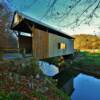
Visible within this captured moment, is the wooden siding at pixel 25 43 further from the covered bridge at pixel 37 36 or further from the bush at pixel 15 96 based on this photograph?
the bush at pixel 15 96

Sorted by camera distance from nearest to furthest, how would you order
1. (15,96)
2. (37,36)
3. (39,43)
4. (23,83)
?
(15,96), (23,83), (37,36), (39,43)

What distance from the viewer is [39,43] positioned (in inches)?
609

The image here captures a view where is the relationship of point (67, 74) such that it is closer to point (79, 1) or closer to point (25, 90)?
point (25, 90)

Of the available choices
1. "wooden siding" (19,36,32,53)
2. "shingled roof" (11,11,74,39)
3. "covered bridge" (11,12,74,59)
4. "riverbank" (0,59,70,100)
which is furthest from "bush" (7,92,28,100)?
"wooden siding" (19,36,32,53)

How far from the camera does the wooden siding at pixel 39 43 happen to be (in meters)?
14.9

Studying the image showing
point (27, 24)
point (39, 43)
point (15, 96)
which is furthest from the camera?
point (39, 43)

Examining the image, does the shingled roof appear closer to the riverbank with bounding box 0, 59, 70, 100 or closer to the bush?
the riverbank with bounding box 0, 59, 70, 100

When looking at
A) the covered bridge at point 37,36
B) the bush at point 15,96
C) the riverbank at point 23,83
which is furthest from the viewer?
the covered bridge at point 37,36

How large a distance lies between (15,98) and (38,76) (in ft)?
16.3

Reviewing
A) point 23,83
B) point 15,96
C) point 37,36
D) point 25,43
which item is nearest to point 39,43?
point 37,36

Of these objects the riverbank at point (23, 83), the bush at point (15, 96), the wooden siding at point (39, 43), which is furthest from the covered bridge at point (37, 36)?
the bush at point (15, 96)

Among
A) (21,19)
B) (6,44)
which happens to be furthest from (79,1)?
(6,44)

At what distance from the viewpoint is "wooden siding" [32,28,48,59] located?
14.9 metres

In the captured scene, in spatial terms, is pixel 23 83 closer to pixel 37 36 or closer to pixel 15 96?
pixel 15 96
